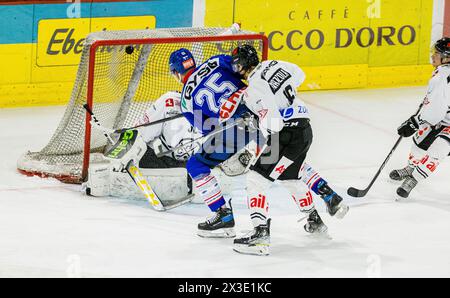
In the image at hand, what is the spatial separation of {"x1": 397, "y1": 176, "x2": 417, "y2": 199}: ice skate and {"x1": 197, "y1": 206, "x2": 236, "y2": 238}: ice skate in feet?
4.35

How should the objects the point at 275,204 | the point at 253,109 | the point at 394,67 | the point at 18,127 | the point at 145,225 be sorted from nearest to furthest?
1. the point at 253,109
2. the point at 145,225
3. the point at 275,204
4. the point at 18,127
5. the point at 394,67

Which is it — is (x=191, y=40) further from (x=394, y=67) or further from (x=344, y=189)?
(x=394, y=67)

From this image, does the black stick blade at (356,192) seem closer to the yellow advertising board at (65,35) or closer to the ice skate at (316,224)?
the ice skate at (316,224)

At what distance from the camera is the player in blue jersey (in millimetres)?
6496

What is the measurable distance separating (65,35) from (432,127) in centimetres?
321

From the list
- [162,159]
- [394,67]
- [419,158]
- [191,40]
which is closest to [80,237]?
[162,159]

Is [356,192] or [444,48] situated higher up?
[444,48]

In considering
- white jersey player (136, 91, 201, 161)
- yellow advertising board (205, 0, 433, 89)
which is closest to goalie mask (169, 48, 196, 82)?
white jersey player (136, 91, 201, 161)

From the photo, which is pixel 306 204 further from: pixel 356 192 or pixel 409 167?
pixel 409 167

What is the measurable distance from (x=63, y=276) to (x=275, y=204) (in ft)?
5.95

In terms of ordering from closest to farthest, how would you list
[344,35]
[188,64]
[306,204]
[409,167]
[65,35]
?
1. [306,204]
2. [188,64]
3. [409,167]
4. [65,35]
5. [344,35]

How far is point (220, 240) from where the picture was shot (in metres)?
6.50

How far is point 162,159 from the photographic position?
7.35m

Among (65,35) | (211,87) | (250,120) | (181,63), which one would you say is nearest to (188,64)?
(181,63)
